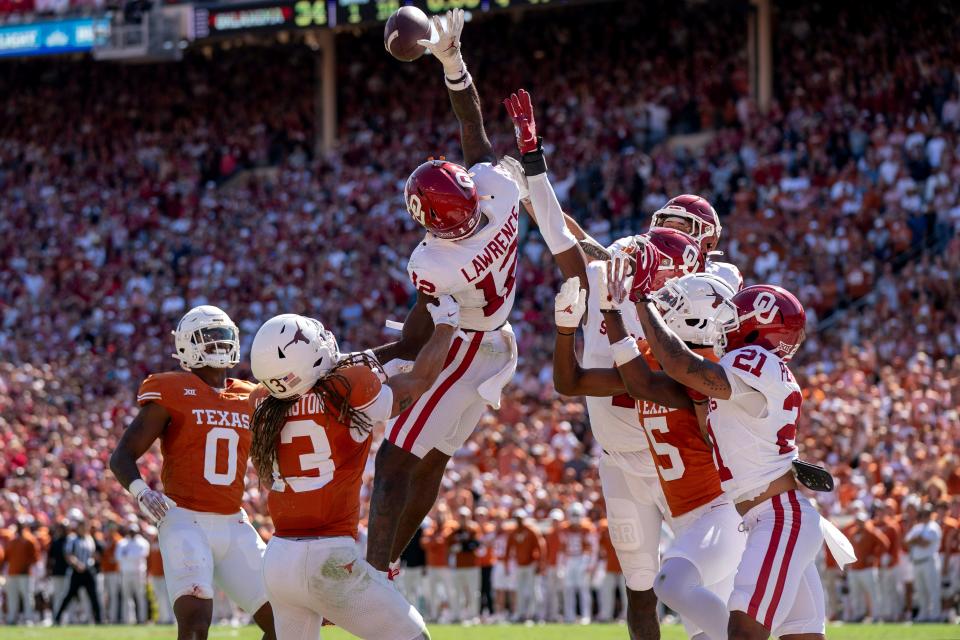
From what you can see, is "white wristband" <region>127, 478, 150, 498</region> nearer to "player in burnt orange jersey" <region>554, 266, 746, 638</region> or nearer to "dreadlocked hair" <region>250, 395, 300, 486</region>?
"dreadlocked hair" <region>250, 395, 300, 486</region>

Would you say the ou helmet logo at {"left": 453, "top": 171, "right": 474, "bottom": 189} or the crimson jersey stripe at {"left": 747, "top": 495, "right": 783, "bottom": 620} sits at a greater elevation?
the ou helmet logo at {"left": 453, "top": 171, "right": 474, "bottom": 189}

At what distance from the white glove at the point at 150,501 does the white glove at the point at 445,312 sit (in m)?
1.76

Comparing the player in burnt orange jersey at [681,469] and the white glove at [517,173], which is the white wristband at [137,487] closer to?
the player in burnt orange jersey at [681,469]

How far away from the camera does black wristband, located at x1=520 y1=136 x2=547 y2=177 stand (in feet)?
26.1

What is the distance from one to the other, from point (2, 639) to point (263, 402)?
10403 millimetres

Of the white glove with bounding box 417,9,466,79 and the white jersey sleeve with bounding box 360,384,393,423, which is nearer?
the white jersey sleeve with bounding box 360,384,393,423

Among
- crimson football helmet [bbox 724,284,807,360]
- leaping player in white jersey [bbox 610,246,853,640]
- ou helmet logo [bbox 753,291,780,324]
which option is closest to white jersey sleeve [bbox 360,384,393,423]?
leaping player in white jersey [bbox 610,246,853,640]

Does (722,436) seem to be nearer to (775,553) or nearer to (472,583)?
(775,553)

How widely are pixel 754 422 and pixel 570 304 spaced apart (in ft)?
3.22

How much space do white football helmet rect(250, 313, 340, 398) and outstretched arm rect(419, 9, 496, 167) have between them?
6.70 feet

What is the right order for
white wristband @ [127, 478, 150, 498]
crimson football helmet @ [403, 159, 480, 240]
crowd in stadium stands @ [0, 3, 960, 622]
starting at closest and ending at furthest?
crimson football helmet @ [403, 159, 480, 240], white wristband @ [127, 478, 150, 498], crowd in stadium stands @ [0, 3, 960, 622]

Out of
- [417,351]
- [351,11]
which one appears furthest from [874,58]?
[417,351]

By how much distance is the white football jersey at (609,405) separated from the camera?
800cm

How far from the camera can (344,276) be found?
26.8 m
